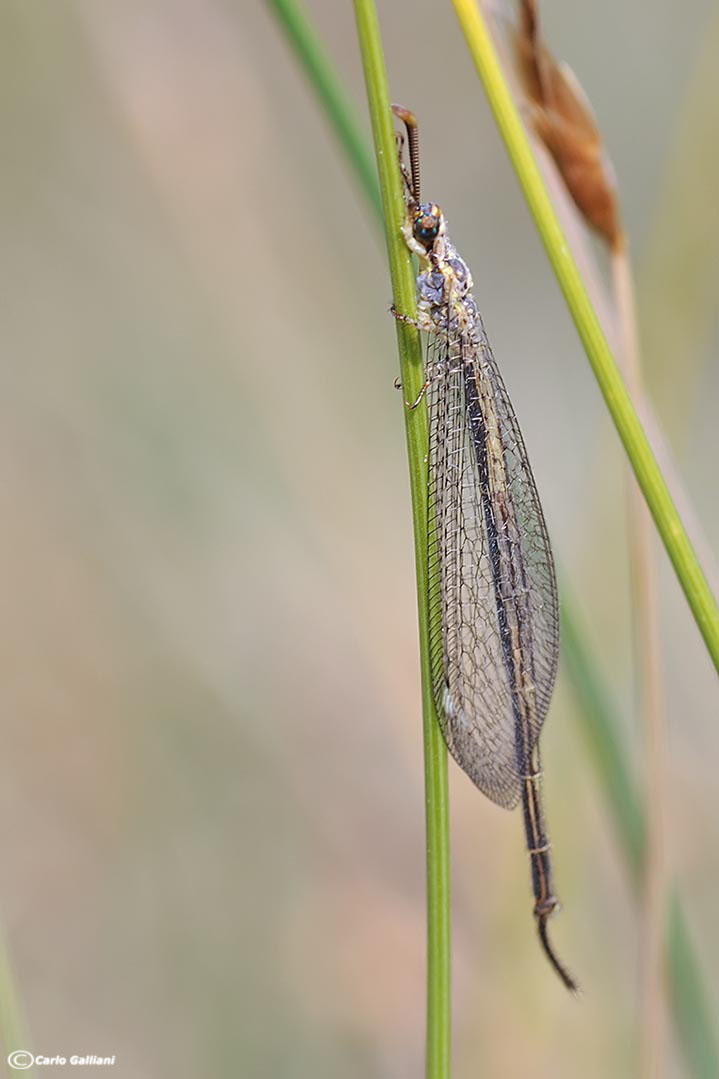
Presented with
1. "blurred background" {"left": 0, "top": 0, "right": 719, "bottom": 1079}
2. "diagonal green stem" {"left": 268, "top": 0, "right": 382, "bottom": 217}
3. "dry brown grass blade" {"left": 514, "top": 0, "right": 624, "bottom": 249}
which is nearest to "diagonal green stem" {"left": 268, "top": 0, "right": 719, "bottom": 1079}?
"diagonal green stem" {"left": 268, "top": 0, "right": 382, "bottom": 217}

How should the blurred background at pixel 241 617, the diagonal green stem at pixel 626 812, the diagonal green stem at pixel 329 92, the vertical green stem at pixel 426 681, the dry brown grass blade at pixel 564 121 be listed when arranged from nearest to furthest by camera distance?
the vertical green stem at pixel 426 681
the diagonal green stem at pixel 329 92
the dry brown grass blade at pixel 564 121
the diagonal green stem at pixel 626 812
the blurred background at pixel 241 617

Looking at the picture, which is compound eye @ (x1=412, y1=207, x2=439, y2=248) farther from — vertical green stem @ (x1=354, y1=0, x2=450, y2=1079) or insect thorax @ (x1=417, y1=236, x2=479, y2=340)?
vertical green stem @ (x1=354, y1=0, x2=450, y2=1079)

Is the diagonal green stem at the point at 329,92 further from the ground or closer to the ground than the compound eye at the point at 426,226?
further from the ground

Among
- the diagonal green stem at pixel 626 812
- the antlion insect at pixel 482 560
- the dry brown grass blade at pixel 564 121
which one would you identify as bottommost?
the diagonal green stem at pixel 626 812

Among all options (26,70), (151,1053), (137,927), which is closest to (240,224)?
(26,70)

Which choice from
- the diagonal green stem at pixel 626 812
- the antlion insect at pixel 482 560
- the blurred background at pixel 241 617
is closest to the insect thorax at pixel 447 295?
the antlion insect at pixel 482 560

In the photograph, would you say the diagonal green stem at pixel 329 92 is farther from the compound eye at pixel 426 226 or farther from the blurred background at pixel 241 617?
the blurred background at pixel 241 617

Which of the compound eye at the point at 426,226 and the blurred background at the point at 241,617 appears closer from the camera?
the compound eye at the point at 426,226
